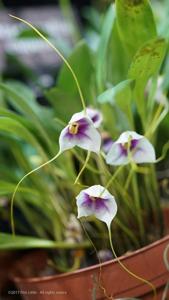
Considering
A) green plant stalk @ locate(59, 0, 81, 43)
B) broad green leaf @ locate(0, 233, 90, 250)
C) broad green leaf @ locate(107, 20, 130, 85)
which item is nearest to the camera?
broad green leaf @ locate(0, 233, 90, 250)

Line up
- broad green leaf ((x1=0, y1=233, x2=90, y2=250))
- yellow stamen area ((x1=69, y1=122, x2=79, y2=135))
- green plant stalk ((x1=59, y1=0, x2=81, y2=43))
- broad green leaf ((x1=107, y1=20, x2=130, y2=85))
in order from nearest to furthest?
yellow stamen area ((x1=69, y1=122, x2=79, y2=135)), broad green leaf ((x1=0, y1=233, x2=90, y2=250)), broad green leaf ((x1=107, y1=20, x2=130, y2=85)), green plant stalk ((x1=59, y1=0, x2=81, y2=43))

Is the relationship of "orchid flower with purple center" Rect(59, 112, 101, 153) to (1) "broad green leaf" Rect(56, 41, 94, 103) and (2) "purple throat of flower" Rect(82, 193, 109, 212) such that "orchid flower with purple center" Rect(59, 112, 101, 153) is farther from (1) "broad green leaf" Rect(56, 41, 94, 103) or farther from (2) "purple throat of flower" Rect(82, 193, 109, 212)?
(1) "broad green leaf" Rect(56, 41, 94, 103)

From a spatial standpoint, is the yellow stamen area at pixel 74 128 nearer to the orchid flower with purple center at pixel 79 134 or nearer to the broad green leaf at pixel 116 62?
the orchid flower with purple center at pixel 79 134

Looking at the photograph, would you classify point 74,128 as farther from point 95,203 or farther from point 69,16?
point 69,16

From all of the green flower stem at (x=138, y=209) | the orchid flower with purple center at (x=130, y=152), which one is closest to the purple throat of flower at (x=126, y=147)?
the orchid flower with purple center at (x=130, y=152)

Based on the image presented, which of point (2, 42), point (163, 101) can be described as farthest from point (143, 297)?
point (2, 42)

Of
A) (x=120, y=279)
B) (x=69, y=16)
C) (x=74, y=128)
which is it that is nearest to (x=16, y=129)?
(x=74, y=128)

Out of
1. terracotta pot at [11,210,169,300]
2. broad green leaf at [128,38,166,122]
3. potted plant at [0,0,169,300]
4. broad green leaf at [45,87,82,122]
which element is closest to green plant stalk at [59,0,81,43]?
potted plant at [0,0,169,300]
